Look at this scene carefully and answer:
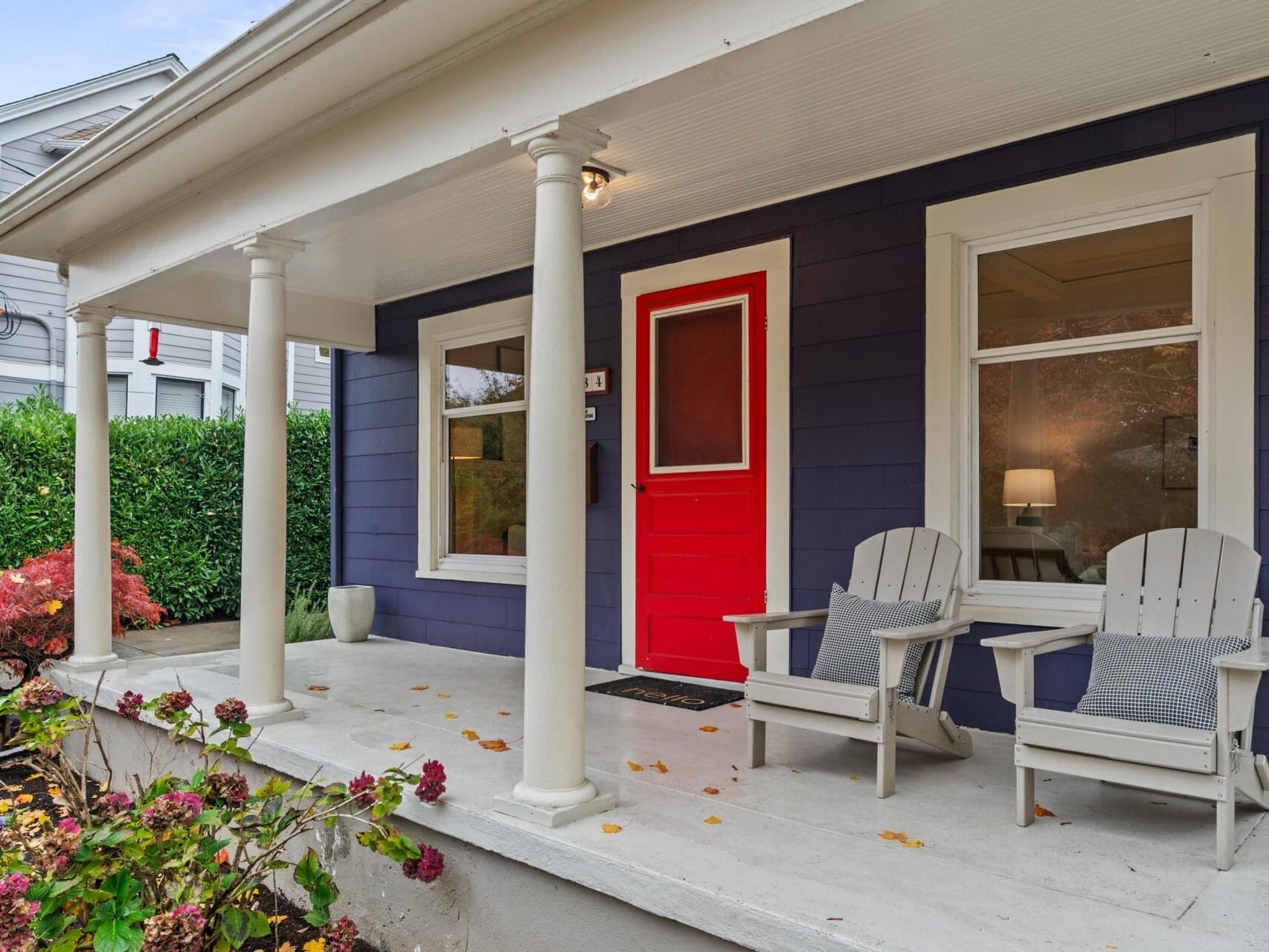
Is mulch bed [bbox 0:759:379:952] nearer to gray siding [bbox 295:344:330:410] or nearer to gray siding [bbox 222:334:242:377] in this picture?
gray siding [bbox 222:334:242:377]

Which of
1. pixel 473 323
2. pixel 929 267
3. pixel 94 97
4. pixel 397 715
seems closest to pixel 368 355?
pixel 473 323

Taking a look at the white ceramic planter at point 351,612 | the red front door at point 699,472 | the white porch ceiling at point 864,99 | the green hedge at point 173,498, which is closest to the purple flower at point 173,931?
the white porch ceiling at point 864,99

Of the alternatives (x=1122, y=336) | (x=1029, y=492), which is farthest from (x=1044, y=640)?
(x=1122, y=336)

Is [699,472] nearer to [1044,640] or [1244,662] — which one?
[1044,640]

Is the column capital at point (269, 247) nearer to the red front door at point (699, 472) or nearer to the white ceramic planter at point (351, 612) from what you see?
the red front door at point (699, 472)

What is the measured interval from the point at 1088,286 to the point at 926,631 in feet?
5.22

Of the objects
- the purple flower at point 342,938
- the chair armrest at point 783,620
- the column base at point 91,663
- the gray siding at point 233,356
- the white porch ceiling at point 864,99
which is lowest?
the purple flower at point 342,938

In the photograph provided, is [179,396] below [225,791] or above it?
above

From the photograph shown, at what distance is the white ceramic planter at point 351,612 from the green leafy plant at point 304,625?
0.35m

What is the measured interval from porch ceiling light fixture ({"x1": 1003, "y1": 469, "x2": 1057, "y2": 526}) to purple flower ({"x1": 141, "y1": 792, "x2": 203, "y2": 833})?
311cm

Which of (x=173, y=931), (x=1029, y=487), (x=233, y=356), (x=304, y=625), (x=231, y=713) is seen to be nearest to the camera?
(x=173, y=931)

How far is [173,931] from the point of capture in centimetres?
186

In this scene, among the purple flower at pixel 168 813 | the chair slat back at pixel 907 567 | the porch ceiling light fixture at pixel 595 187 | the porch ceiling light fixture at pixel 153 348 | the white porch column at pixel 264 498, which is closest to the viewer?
the purple flower at pixel 168 813

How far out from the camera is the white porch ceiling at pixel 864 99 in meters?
2.69
